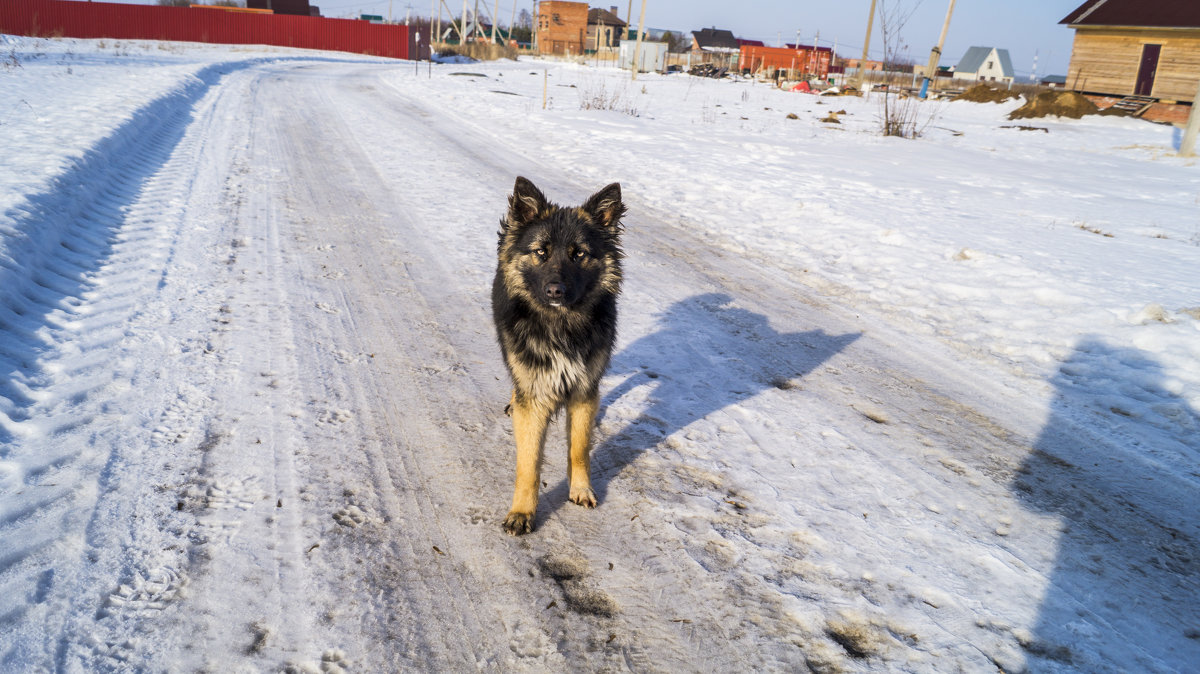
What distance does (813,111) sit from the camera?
27.6 m

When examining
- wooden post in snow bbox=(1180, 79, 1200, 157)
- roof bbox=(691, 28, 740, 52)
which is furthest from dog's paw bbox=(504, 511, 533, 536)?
roof bbox=(691, 28, 740, 52)

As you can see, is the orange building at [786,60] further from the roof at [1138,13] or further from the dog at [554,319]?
the dog at [554,319]

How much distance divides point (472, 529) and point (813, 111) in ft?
94.6

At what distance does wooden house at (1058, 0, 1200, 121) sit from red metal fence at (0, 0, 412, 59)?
167 feet

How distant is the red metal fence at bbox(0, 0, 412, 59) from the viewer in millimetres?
48188

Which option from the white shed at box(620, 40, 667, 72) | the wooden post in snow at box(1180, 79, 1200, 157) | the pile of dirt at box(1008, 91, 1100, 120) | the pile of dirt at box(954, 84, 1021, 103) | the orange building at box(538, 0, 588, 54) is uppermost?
the orange building at box(538, 0, 588, 54)

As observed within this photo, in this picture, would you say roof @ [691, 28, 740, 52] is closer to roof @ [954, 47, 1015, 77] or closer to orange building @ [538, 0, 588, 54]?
orange building @ [538, 0, 588, 54]

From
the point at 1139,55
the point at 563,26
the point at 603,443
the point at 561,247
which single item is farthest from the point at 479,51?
the point at 603,443

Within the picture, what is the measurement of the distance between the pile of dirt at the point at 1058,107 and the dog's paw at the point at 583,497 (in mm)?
31718

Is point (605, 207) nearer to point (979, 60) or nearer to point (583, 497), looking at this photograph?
point (583, 497)

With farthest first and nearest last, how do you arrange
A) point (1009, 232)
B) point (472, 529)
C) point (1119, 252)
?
point (1009, 232), point (1119, 252), point (472, 529)

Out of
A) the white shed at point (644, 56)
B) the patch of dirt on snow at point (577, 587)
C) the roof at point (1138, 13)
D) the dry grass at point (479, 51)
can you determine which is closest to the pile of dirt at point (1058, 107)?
the roof at point (1138, 13)

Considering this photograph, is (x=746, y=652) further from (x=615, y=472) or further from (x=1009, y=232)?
(x=1009, y=232)

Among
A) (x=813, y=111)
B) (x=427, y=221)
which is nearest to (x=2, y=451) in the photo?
(x=427, y=221)
